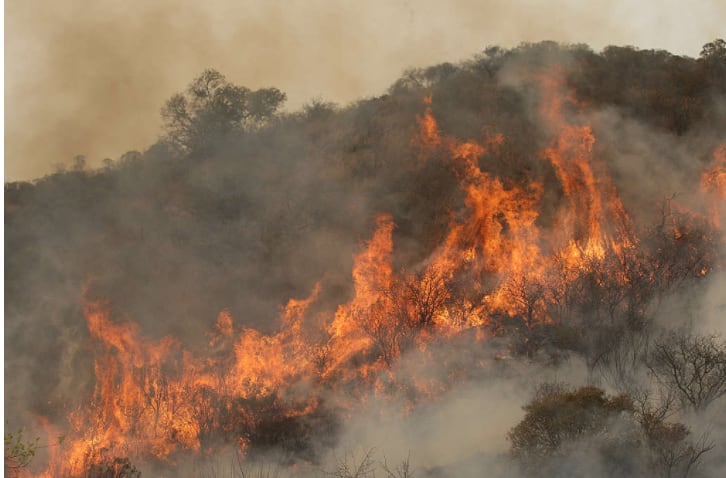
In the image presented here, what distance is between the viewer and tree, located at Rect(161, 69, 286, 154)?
59500 millimetres

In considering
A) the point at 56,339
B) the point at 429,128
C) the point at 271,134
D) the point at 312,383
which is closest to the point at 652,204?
the point at 429,128

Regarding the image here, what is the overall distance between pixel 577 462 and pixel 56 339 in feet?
100

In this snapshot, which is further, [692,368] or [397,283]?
[397,283]

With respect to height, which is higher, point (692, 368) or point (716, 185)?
point (716, 185)

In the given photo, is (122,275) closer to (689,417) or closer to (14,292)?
(14,292)

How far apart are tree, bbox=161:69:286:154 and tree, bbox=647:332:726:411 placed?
35887mm

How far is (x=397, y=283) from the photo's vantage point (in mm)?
41938

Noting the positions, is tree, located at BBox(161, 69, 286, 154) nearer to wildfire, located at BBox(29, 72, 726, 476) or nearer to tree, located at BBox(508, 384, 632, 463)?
wildfire, located at BBox(29, 72, 726, 476)

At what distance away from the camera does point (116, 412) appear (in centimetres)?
3894

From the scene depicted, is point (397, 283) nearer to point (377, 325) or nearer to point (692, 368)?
point (377, 325)

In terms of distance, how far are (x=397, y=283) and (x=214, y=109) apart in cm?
2502

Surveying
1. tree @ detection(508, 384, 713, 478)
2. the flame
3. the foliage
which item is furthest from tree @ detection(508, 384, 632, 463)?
the flame

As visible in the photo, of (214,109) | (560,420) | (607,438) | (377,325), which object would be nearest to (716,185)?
(377,325)

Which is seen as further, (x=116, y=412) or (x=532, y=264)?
(x=532, y=264)
